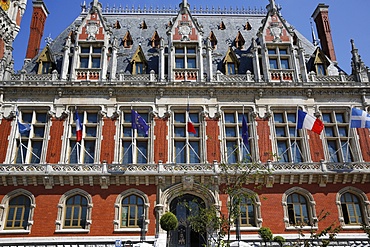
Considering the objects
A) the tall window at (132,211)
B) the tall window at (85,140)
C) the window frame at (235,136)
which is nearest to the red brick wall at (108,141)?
the tall window at (85,140)

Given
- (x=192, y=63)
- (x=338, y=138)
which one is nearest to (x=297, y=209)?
(x=338, y=138)

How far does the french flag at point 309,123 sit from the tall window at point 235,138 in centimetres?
326

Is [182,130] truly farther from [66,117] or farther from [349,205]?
[349,205]

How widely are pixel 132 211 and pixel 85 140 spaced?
5482 mm

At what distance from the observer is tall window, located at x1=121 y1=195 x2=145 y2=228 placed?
2098 centimetres

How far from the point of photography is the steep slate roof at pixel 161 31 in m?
27.0

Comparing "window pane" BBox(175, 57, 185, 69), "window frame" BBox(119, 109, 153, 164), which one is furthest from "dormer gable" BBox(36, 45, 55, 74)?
"window pane" BBox(175, 57, 185, 69)

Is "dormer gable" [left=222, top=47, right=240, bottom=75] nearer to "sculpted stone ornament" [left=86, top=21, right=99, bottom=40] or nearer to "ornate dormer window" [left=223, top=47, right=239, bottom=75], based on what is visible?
"ornate dormer window" [left=223, top=47, right=239, bottom=75]

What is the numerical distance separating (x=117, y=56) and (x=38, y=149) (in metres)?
8.99

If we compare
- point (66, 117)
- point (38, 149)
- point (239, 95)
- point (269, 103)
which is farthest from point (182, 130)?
point (38, 149)

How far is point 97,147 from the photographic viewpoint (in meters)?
22.4

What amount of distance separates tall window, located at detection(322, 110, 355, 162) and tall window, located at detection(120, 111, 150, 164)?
1156 centimetres

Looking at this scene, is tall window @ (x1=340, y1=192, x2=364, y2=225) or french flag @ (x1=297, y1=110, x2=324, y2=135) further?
french flag @ (x1=297, y1=110, x2=324, y2=135)

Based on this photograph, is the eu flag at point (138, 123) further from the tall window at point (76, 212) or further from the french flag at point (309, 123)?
the french flag at point (309, 123)
